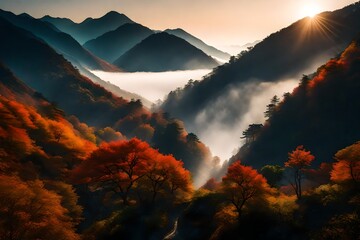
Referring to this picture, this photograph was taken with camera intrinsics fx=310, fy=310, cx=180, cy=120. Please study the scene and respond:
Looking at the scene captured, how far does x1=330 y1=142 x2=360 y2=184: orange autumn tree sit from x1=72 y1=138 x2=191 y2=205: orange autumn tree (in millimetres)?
31111

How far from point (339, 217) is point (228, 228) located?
55.8ft

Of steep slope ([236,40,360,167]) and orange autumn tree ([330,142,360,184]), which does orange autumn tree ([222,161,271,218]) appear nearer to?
orange autumn tree ([330,142,360,184])

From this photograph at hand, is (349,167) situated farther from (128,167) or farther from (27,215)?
(27,215)

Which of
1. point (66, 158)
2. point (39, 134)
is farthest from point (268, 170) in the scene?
point (39, 134)

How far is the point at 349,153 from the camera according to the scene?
2007 inches

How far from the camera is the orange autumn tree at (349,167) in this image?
49.2 meters

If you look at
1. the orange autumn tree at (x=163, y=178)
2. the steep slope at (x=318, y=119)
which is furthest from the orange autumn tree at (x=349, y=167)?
the steep slope at (x=318, y=119)

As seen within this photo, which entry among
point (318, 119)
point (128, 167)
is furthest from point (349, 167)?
point (318, 119)

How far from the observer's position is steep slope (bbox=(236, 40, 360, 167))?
125 m

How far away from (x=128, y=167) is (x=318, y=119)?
9935 cm

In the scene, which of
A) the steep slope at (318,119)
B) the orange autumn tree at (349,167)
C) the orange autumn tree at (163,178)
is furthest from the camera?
the steep slope at (318,119)

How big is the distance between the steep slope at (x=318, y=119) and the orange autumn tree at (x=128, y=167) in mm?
75010

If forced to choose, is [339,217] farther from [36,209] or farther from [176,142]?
[176,142]

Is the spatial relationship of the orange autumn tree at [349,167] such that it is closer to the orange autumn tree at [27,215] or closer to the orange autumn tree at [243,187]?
the orange autumn tree at [243,187]
